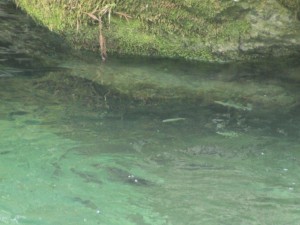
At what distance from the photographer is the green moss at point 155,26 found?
17.3 feet

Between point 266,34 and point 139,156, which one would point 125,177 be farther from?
point 266,34

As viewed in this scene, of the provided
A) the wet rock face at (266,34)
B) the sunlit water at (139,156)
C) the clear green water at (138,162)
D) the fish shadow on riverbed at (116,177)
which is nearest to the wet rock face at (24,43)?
the sunlit water at (139,156)

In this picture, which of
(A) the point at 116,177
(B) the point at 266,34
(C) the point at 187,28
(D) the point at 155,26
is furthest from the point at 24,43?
(A) the point at 116,177

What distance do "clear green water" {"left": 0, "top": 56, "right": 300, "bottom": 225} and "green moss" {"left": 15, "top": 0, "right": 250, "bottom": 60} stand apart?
3.49 feet

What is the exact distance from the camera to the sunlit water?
310 cm

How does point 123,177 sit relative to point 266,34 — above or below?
below

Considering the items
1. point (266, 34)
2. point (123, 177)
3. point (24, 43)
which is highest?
point (266, 34)

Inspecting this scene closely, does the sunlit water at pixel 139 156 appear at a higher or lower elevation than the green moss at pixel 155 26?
lower

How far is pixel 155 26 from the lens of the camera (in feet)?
17.9

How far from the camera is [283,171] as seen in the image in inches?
140

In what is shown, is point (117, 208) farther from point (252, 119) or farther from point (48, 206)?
point (252, 119)

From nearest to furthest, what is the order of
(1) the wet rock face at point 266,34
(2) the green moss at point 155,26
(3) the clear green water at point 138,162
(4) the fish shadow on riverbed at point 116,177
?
(3) the clear green water at point 138,162, (4) the fish shadow on riverbed at point 116,177, (1) the wet rock face at point 266,34, (2) the green moss at point 155,26

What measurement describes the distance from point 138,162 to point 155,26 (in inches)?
87.6

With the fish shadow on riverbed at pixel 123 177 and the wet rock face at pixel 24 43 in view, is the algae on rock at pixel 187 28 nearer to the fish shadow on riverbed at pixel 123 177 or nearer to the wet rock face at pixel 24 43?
the wet rock face at pixel 24 43
